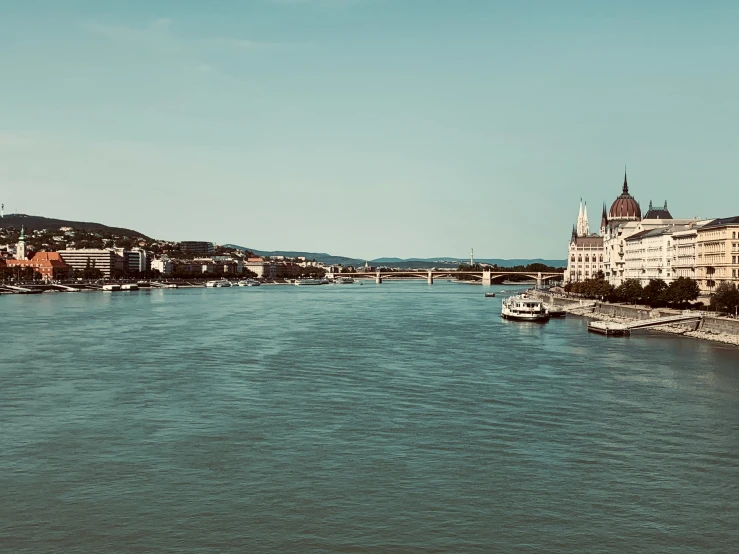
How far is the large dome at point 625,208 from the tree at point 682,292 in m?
73.1

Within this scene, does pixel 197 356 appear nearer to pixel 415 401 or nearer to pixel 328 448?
pixel 415 401

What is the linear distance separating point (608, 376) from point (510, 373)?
3.51 m

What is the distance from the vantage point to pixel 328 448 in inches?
799

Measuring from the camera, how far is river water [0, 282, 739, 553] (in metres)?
15.1

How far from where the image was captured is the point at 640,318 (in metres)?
58.4

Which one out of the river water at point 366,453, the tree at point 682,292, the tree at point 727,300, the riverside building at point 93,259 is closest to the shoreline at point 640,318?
the tree at point 727,300

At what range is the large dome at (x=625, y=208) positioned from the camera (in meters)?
133

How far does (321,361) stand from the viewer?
36531 mm

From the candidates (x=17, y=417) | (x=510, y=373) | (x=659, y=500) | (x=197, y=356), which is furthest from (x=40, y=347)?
(x=659, y=500)

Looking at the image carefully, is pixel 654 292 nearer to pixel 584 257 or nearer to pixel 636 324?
pixel 636 324

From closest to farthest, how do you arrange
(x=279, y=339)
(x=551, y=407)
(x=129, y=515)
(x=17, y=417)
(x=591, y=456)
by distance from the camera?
1. (x=129, y=515)
2. (x=591, y=456)
3. (x=17, y=417)
4. (x=551, y=407)
5. (x=279, y=339)

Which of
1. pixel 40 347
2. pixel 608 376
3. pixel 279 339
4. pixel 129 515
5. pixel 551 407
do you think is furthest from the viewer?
pixel 279 339

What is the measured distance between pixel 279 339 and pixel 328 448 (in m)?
27.2

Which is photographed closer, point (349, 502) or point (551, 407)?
point (349, 502)
